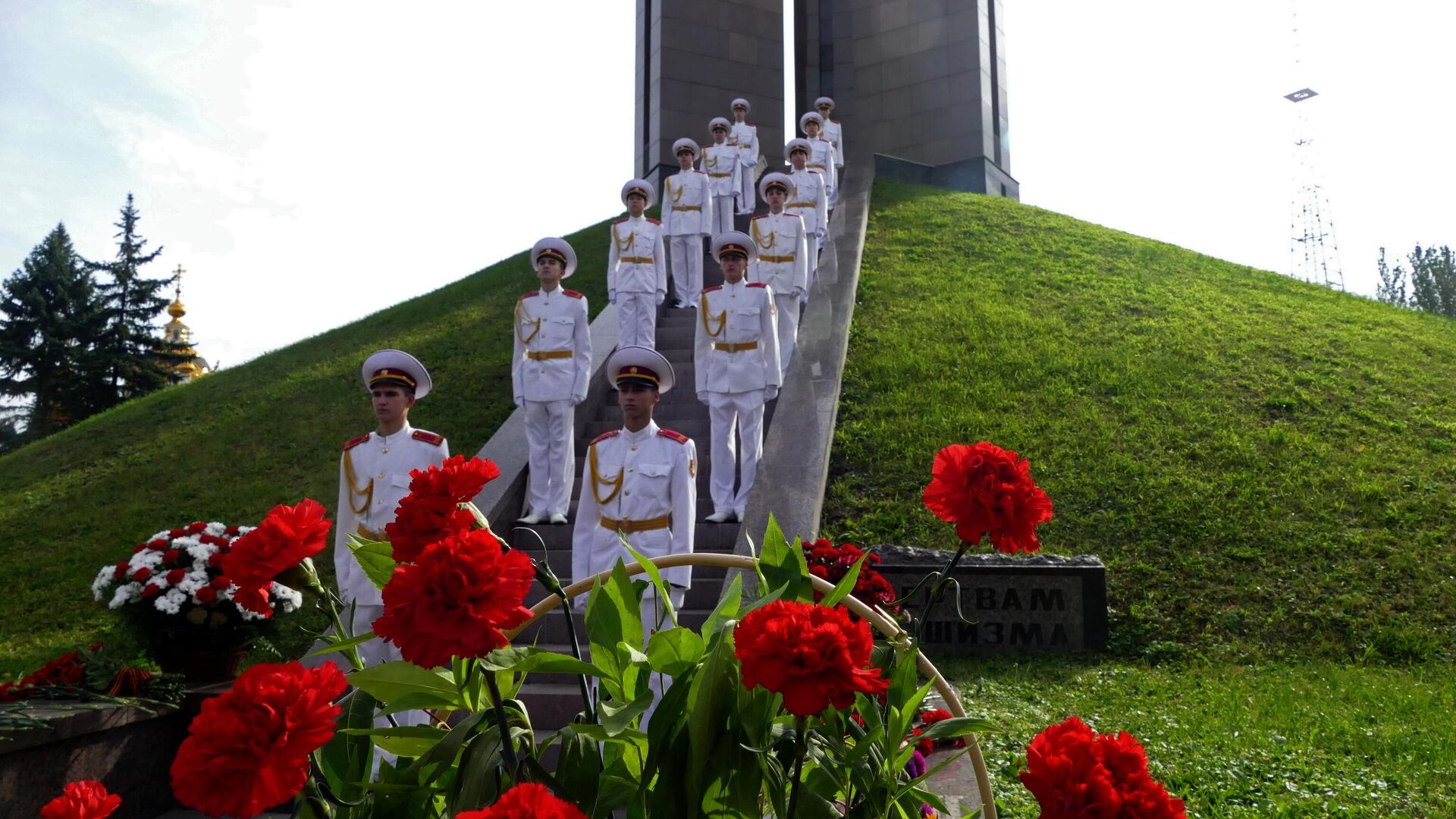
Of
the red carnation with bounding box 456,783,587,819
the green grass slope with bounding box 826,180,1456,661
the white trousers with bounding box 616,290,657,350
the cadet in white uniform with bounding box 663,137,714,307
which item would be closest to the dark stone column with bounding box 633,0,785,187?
the cadet in white uniform with bounding box 663,137,714,307

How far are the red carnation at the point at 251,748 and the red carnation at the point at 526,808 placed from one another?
270mm

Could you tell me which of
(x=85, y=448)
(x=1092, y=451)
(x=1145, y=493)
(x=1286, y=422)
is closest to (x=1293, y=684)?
(x=1145, y=493)

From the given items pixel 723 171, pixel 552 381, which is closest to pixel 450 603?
pixel 552 381

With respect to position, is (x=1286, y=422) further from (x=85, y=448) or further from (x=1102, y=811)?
(x=85, y=448)

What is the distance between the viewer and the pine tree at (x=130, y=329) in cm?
3002

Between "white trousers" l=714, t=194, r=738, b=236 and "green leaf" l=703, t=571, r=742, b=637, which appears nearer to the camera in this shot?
"green leaf" l=703, t=571, r=742, b=637

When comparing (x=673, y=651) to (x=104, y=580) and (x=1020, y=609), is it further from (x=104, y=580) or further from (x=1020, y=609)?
(x=1020, y=609)

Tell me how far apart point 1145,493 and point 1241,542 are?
88 cm

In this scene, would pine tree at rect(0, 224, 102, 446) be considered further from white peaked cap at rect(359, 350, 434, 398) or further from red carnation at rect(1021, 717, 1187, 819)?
red carnation at rect(1021, 717, 1187, 819)

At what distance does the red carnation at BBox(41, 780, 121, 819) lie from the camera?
117 cm

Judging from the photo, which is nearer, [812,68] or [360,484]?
[360,484]

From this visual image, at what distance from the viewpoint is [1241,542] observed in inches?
305

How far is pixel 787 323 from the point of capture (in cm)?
1130

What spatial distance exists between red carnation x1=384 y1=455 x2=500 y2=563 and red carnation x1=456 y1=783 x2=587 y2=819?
44 cm
